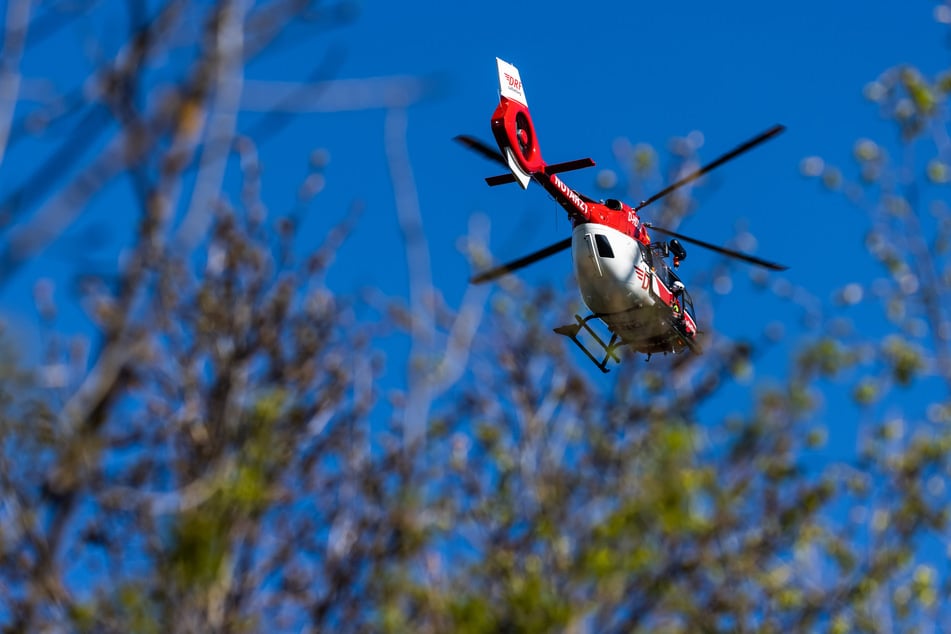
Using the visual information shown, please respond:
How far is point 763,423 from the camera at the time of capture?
9711 mm

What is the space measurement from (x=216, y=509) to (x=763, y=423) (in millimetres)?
6471

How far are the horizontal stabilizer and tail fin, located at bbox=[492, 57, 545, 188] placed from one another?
11cm

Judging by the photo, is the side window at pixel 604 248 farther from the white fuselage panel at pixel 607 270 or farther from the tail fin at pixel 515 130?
the tail fin at pixel 515 130

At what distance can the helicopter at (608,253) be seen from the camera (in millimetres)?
10070

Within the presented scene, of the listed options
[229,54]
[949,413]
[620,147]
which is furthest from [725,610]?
[229,54]

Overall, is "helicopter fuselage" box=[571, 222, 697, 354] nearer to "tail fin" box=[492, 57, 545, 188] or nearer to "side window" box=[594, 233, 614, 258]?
"side window" box=[594, 233, 614, 258]

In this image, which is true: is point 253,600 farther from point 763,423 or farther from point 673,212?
point 673,212

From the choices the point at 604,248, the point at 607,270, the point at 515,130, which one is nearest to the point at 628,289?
the point at 607,270

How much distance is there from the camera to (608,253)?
10.4 m

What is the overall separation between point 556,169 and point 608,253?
0.89m

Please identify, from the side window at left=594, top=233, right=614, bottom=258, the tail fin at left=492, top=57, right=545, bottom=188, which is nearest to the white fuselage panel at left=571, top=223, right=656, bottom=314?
the side window at left=594, top=233, right=614, bottom=258

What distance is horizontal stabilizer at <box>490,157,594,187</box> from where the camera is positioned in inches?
379

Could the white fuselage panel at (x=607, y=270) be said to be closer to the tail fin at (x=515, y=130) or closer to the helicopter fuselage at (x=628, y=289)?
the helicopter fuselage at (x=628, y=289)

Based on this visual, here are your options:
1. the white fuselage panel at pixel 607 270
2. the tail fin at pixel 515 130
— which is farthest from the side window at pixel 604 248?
the tail fin at pixel 515 130
